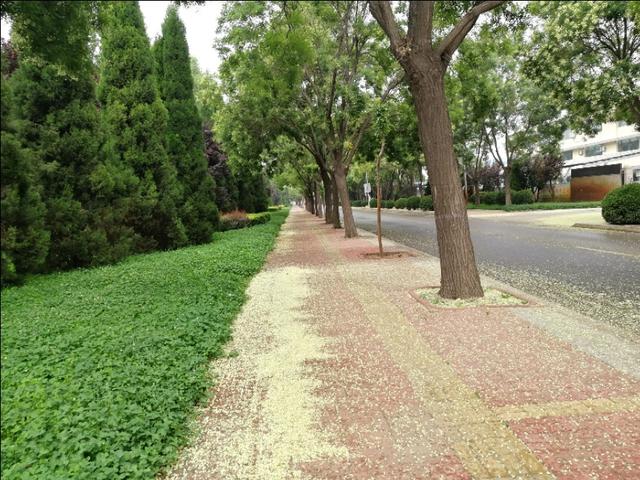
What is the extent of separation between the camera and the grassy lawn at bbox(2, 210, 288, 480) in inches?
104

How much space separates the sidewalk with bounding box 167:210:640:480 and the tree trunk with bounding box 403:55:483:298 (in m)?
0.68

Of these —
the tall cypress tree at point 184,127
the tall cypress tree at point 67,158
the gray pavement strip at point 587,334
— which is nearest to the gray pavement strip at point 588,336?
the gray pavement strip at point 587,334

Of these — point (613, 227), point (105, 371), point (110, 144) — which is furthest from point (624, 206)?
point (105, 371)

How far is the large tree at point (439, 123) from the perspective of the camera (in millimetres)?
6098

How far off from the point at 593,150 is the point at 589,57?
40.0 meters

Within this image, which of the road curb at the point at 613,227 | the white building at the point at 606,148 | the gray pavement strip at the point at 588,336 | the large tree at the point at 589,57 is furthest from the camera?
the white building at the point at 606,148

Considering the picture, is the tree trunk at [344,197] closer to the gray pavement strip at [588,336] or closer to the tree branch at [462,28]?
the tree branch at [462,28]

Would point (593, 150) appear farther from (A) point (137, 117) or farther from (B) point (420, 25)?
(B) point (420, 25)

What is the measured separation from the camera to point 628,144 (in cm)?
4641

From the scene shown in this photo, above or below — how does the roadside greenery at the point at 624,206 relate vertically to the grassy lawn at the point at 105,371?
above

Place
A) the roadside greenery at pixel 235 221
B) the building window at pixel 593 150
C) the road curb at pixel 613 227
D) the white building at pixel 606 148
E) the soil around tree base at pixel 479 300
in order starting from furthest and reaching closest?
the building window at pixel 593 150
the white building at pixel 606 148
the roadside greenery at pixel 235 221
the road curb at pixel 613 227
the soil around tree base at pixel 479 300

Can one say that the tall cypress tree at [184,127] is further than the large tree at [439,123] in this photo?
Yes

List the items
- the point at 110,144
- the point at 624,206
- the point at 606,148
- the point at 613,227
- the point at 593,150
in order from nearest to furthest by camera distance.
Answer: the point at 110,144 → the point at 613,227 → the point at 624,206 → the point at 606,148 → the point at 593,150

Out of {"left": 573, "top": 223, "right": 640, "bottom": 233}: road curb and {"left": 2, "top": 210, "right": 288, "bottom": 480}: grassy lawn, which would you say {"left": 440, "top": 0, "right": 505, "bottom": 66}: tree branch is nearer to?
{"left": 2, "top": 210, "right": 288, "bottom": 480}: grassy lawn
